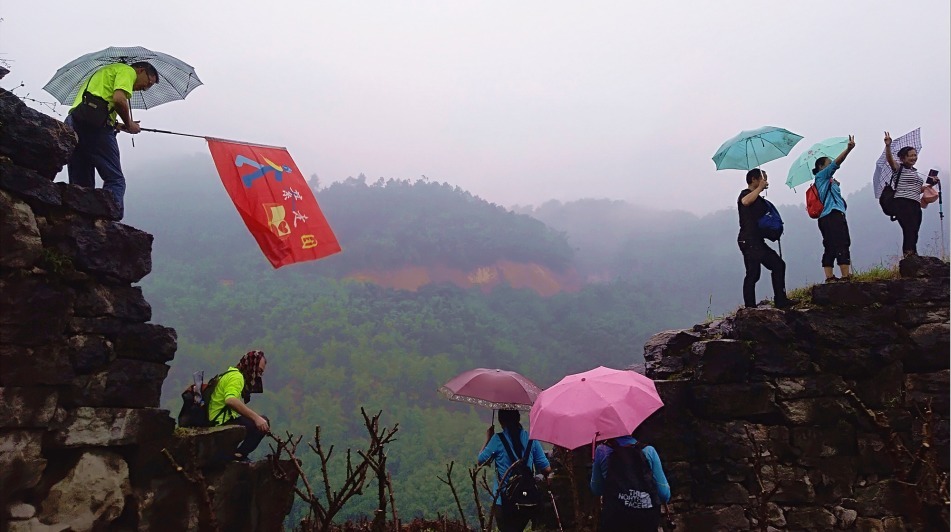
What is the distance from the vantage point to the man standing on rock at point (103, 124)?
5.29 meters

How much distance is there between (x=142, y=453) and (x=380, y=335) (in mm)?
35198

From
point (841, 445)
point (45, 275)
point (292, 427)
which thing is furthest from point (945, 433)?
point (292, 427)

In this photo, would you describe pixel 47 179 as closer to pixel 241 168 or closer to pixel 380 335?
pixel 241 168

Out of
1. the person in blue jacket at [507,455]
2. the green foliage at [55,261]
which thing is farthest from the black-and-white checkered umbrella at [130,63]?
the person in blue jacket at [507,455]

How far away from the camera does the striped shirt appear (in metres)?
7.33

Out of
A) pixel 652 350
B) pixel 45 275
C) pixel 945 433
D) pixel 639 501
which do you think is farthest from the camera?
pixel 652 350

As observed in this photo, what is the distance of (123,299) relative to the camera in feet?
17.1

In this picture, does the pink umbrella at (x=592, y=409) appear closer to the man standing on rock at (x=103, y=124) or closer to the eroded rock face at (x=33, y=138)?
the man standing on rock at (x=103, y=124)

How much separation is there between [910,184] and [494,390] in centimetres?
620

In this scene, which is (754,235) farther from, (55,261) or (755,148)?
(55,261)

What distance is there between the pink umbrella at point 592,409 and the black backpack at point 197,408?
10.5 ft

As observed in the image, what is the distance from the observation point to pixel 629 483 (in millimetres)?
4129

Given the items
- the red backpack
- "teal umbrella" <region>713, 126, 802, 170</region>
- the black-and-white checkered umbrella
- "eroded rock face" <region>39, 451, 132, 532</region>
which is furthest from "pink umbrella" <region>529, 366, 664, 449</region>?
the black-and-white checkered umbrella

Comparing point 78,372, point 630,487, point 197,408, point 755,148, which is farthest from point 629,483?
point 755,148
